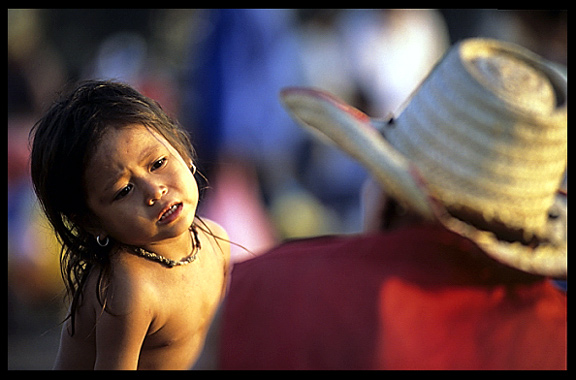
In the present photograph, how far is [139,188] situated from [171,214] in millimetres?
33

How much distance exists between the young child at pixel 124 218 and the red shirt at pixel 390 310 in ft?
0.79

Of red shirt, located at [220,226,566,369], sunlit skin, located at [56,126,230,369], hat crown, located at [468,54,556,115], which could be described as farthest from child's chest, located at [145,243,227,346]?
hat crown, located at [468,54,556,115]

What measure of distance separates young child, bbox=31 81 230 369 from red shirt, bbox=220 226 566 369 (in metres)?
0.24

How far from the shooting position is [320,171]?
3127 millimetres

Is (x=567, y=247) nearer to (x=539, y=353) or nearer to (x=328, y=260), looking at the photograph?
(x=539, y=353)

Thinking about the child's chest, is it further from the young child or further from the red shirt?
the red shirt

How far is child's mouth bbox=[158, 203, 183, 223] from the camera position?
0.60m

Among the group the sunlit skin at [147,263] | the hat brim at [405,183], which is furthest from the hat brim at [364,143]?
the sunlit skin at [147,263]

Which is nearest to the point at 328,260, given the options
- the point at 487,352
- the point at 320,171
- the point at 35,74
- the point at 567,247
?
the point at 487,352

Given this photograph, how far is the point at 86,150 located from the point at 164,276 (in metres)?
0.13

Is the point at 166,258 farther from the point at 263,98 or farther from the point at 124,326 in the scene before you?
the point at 263,98

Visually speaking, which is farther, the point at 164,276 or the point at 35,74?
the point at 35,74

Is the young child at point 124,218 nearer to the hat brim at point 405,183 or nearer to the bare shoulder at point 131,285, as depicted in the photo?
the bare shoulder at point 131,285

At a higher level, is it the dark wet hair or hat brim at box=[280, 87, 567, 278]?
the dark wet hair
